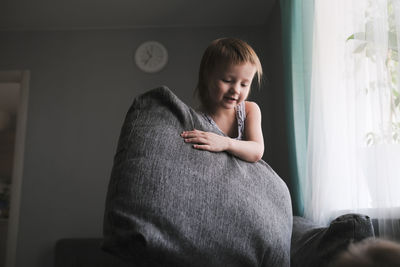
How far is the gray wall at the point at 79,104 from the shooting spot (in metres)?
3.04

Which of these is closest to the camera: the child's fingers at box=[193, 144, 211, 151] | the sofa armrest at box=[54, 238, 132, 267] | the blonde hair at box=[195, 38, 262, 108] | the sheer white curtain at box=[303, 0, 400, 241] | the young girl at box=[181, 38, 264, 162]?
the child's fingers at box=[193, 144, 211, 151]

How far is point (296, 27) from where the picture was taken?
190 cm

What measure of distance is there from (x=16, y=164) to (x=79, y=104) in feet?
2.55

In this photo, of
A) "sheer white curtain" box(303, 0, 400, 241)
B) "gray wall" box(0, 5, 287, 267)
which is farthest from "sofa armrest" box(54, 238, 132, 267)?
"sheer white curtain" box(303, 0, 400, 241)

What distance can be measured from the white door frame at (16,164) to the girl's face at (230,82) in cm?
267

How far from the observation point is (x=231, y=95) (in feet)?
3.35

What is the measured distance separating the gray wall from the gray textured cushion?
2.28 m

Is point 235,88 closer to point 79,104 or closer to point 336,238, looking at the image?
point 336,238

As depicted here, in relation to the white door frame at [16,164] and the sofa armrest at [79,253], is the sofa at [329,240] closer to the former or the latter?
the sofa armrest at [79,253]

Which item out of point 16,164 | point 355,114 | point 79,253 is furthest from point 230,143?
point 16,164

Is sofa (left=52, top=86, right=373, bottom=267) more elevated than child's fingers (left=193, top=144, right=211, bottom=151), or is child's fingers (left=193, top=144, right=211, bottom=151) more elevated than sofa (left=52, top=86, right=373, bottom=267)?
child's fingers (left=193, top=144, right=211, bottom=151)

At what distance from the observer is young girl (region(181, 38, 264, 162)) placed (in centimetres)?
86

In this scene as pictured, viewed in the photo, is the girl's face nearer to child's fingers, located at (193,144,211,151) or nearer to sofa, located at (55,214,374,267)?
child's fingers, located at (193,144,211,151)

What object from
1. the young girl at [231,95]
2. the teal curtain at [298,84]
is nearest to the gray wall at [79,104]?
the teal curtain at [298,84]
